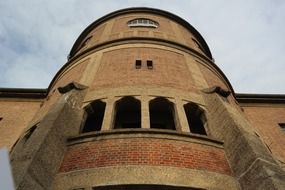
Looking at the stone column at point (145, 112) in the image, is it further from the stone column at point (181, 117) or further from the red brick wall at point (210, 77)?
the red brick wall at point (210, 77)

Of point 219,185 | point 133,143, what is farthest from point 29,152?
point 219,185

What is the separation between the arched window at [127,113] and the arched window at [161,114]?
451 millimetres

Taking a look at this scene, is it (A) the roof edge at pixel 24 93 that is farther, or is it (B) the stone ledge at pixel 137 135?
(A) the roof edge at pixel 24 93

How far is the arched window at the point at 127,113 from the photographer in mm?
9445

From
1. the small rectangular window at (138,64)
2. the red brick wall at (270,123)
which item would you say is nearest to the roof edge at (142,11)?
the red brick wall at (270,123)

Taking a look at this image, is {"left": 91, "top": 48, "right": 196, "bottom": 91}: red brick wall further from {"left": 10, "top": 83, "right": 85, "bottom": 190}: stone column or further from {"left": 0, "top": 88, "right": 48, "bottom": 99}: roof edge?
{"left": 0, "top": 88, "right": 48, "bottom": 99}: roof edge

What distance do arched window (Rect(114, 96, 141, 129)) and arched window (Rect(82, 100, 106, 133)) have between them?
0.54 m

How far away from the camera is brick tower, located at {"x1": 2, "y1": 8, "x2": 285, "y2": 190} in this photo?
6434 millimetres

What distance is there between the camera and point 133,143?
7375mm

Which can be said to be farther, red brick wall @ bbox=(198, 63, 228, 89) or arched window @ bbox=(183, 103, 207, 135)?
red brick wall @ bbox=(198, 63, 228, 89)

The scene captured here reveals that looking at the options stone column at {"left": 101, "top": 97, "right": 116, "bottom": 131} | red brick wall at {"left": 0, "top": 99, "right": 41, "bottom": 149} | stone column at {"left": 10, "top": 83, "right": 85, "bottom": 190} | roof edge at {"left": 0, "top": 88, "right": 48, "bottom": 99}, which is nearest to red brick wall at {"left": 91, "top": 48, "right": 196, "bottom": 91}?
stone column at {"left": 101, "top": 97, "right": 116, "bottom": 131}

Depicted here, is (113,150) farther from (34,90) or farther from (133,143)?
(34,90)

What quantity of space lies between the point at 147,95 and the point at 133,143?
241 cm

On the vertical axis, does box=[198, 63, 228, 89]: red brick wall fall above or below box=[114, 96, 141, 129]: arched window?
above
